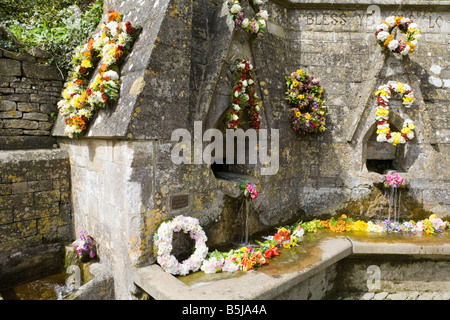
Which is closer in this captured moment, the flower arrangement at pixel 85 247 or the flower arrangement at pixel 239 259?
the flower arrangement at pixel 239 259

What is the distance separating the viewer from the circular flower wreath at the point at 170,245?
3.08m

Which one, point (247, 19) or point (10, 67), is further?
point (10, 67)

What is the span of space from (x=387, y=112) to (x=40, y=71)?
598 centimetres

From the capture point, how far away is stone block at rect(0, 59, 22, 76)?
397 centimetres

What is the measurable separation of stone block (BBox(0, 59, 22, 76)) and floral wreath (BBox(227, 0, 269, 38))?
329 cm

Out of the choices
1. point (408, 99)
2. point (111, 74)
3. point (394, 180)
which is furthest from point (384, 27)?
point (111, 74)

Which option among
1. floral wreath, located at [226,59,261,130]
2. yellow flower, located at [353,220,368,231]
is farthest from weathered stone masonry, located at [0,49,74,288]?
yellow flower, located at [353,220,368,231]

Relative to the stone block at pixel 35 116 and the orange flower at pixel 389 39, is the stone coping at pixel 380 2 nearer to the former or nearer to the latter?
the orange flower at pixel 389 39

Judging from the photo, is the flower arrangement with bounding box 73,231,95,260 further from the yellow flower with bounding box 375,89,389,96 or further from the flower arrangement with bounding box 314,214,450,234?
the yellow flower with bounding box 375,89,389,96

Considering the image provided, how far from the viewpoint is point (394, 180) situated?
16.1 feet

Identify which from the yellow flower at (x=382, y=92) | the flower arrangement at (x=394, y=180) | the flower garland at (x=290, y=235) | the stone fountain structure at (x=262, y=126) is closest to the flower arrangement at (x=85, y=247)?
the stone fountain structure at (x=262, y=126)

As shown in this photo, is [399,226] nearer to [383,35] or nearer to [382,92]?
[382,92]

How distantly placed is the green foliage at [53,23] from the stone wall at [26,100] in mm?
284
